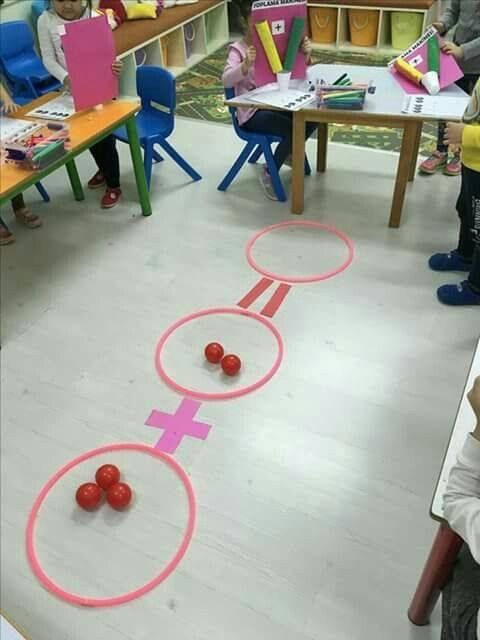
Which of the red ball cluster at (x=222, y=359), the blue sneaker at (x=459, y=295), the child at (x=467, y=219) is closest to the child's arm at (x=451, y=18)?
the child at (x=467, y=219)

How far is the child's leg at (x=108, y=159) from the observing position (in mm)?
3170

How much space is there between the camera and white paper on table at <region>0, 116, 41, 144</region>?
2449mm

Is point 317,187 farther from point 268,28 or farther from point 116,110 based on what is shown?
point 116,110

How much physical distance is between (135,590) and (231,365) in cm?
85

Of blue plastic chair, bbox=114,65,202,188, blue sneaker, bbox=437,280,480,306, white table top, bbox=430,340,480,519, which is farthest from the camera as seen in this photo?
blue plastic chair, bbox=114,65,202,188

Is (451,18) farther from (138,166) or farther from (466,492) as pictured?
(466,492)

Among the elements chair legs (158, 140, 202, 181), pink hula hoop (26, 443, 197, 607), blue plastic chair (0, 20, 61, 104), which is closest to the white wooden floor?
pink hula hoop (26, 443, 197, 607)

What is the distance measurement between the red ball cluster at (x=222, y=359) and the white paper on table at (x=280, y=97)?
1.21m

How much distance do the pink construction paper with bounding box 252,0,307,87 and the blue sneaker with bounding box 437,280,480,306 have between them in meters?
1.40

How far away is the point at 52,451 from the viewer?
1941 mm

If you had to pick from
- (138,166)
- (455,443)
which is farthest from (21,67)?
(455,443)

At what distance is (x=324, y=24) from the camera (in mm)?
5250

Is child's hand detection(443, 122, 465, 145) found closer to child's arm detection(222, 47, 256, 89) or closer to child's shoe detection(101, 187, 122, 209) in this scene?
child's arm detection(222, 47, 256, 89)

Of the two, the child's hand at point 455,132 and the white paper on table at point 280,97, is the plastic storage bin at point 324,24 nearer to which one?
the white paper on table at point 280,97
